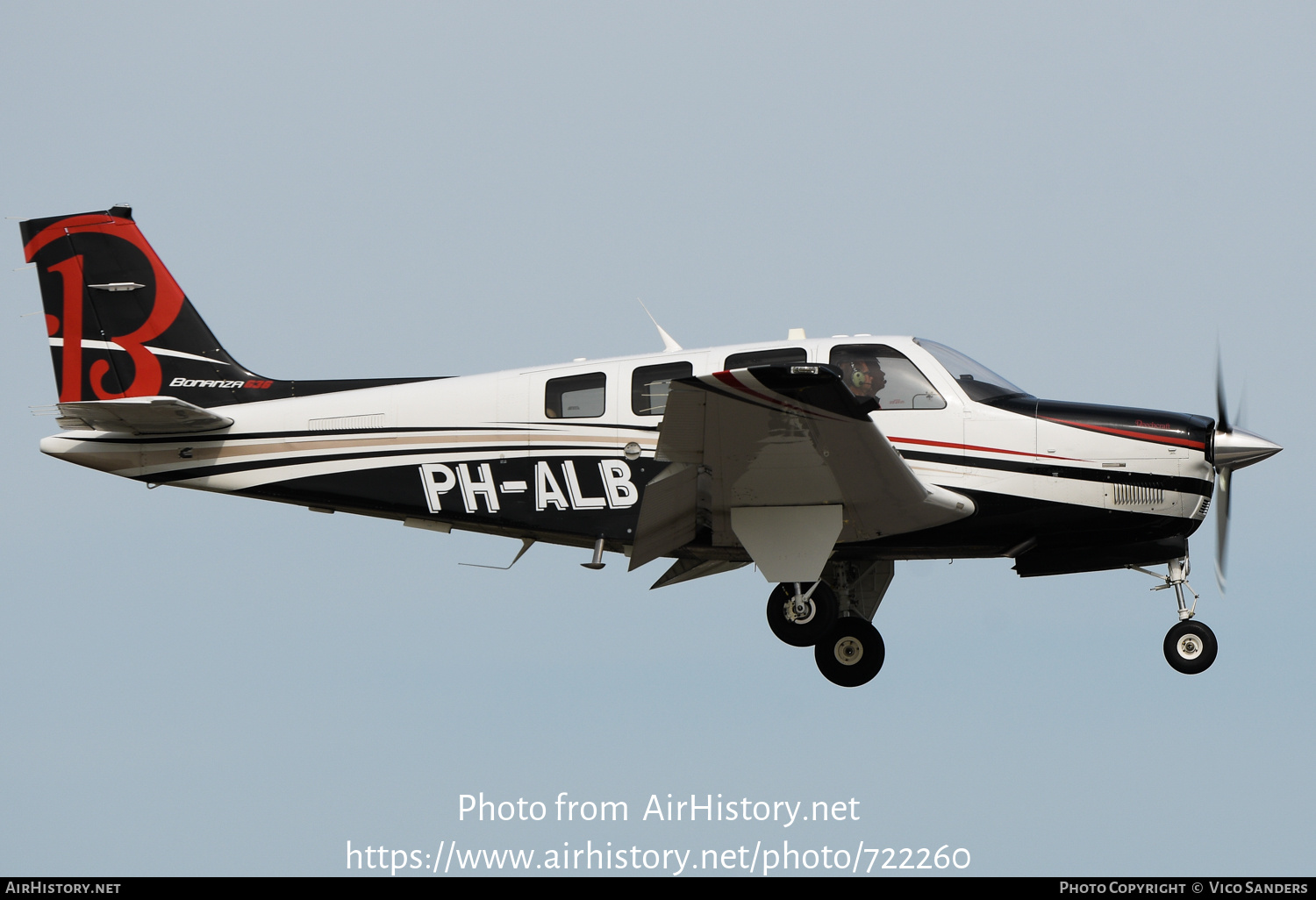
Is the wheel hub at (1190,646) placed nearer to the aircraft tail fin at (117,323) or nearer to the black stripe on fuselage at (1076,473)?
the black stripe on fuselage at (1076,473)

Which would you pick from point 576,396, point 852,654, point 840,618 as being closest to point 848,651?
point 852,654

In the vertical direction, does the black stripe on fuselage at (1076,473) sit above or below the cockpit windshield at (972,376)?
below

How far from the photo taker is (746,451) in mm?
11109

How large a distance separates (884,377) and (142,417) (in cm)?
723

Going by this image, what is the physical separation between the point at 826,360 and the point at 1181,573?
3.83 meters

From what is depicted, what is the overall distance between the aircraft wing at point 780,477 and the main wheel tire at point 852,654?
1.13 meters

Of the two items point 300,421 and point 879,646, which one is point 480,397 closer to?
point 300,421

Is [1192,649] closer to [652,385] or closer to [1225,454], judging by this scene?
[1225,454]

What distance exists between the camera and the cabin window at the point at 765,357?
1237 centimetres

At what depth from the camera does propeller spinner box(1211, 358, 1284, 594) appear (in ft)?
39.6

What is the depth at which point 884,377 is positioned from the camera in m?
12.3

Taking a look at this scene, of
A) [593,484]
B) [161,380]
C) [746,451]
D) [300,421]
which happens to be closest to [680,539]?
[593,484]

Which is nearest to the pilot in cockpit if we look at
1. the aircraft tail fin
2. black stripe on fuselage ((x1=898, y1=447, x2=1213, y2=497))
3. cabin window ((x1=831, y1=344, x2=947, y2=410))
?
cabin window ((x1=831, y1=344, x2=947, y2=410))

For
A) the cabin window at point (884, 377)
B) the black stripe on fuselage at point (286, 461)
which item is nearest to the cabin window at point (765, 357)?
the cabin window at point (884, 377)
